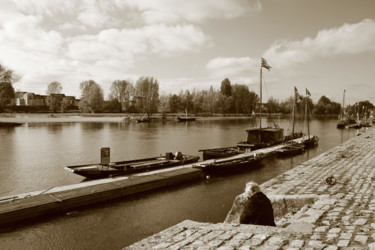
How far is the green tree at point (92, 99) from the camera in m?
148

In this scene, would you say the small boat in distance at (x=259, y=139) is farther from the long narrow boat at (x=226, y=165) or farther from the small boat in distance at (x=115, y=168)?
the small boat in distance at (x=115, y=168)

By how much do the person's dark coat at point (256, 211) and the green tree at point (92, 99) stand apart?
14544cm

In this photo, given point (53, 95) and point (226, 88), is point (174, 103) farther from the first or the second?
point (53, 95)

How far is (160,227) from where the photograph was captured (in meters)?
15.4

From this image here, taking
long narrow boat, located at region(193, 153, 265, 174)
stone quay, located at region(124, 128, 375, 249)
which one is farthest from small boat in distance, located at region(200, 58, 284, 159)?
stone quay, located at region(124, 128, 375, 249)

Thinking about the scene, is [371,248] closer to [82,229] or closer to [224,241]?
[224,241]

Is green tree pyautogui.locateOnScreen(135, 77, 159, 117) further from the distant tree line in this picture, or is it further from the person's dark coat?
the person's dark coat

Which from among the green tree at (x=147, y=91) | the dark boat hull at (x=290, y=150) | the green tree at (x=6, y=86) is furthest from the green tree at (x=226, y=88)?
the dark boat hull at (x=290, y=150)

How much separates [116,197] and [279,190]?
914 centimetres

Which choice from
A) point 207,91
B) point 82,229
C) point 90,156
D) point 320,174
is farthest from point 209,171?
point 207,91

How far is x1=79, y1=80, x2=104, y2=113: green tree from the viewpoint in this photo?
148 metres

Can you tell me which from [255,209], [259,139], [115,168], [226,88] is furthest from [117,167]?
[226,88]

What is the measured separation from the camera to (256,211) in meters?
9.05

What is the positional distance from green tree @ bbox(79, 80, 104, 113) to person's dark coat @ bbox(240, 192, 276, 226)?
14544 cm
